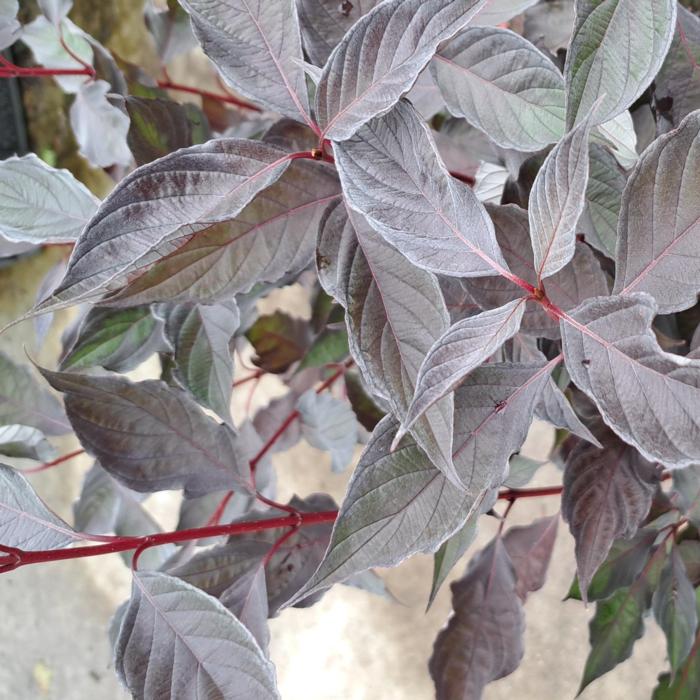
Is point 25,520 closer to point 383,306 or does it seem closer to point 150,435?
point 150,435

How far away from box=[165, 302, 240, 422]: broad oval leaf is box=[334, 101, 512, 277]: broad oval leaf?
0.27m

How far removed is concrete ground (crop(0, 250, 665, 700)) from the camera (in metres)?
1.33

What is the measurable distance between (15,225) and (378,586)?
529 mm

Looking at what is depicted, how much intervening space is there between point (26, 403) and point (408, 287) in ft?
1.72

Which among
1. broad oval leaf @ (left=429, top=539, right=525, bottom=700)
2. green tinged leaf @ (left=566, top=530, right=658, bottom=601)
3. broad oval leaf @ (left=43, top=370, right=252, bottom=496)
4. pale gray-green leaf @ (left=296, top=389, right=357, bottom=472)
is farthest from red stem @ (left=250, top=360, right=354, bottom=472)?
green tinged leaf @ (left=566, top=530, right=658, bottom=601)

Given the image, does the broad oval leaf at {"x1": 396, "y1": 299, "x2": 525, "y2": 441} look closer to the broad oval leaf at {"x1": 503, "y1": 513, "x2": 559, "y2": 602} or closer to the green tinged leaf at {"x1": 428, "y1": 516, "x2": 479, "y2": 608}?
the green tinged leaf at {"x1": 428, "y1": 516, "x2": 479, "y2": 608}

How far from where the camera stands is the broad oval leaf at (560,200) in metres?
0.36

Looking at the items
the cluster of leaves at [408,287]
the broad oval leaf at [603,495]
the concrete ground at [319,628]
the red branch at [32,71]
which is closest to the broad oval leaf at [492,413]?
the cluster of leaves at [408,287]

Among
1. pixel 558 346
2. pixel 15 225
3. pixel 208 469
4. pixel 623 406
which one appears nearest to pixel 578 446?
pixel 558 346

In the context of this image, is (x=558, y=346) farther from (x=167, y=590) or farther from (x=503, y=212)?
(x=167, y=590)

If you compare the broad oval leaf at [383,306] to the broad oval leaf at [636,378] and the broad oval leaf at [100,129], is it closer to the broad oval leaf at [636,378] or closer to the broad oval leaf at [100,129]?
the broad oval leaf at [636,378]

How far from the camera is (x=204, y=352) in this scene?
65 cm

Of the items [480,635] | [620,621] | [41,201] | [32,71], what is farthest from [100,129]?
[620,621]

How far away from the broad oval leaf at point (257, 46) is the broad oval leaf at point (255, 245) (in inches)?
2.2
